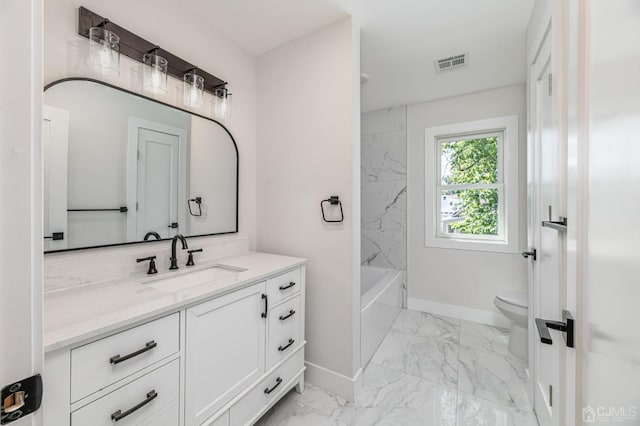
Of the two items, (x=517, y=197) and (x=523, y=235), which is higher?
(x=517, y=197)

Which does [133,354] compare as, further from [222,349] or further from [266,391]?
[266,391]

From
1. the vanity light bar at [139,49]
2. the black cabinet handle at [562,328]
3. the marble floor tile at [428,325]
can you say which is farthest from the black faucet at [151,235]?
the marble floor tile at [428,325]

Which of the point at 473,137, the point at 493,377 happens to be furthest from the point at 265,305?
the point at 473,137

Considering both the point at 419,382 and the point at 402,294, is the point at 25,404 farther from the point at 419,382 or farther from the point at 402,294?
the point at 402,294

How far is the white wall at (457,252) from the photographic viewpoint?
2.69 meters

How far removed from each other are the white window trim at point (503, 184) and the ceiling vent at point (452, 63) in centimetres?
75

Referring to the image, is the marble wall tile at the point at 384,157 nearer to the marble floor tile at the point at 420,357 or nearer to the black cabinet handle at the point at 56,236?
the marble floor tile at the point at 420,357

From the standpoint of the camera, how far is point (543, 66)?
141 centimetres

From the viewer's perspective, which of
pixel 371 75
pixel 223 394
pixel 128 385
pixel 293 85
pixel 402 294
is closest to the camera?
pixel 128 385

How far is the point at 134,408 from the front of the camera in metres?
0.91

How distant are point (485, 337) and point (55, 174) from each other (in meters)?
3.43

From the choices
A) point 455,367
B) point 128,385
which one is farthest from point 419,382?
point 128,385

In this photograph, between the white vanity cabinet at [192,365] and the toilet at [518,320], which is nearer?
the white vanity cabinet at [192,365]

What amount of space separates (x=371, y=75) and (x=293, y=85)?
3.20 feet
